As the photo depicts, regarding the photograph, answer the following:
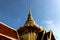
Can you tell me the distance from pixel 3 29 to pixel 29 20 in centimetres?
704

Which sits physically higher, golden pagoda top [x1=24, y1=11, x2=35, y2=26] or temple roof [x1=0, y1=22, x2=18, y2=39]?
Result: golden pagoda top [x1=24, y1=11, x2=35, y2=26]

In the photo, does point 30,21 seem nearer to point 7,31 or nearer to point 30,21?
point 30,21

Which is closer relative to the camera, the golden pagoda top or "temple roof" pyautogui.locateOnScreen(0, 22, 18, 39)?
"temple roof" pyautogui.locateOnScreen(0, 22, 18, 39)

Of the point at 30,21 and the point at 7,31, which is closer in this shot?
the point at 7,31

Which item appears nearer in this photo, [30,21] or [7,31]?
[7,31]

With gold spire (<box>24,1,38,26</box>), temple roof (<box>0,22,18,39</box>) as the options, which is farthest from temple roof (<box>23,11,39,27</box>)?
temple roof (<box>0,22,18,39</box>)

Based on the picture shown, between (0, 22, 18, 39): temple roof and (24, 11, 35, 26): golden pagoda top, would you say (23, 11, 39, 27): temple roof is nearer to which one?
(24, 11, 35, 26): golden pagoda top

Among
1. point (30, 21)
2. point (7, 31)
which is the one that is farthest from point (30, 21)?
point (7, 31)

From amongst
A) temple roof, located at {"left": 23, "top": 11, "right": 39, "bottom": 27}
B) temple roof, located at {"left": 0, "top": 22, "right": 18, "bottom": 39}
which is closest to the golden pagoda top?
temple roof, located at {"left": 23, "top": 11, "right": 39, "bottom": 27}

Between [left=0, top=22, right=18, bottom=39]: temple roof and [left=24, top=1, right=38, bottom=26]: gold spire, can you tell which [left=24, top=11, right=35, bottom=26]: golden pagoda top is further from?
[left=0, top=22, right=18, bottom=39]: temple roof

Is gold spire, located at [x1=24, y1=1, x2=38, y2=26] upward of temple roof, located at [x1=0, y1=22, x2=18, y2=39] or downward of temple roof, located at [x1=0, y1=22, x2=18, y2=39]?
upward

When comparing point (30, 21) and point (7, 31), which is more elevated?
point (30, 21)

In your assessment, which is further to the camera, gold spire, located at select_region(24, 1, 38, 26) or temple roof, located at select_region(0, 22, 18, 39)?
gold spire, located at select_region(24, 1, 38, 26)

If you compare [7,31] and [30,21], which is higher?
[30,21]
